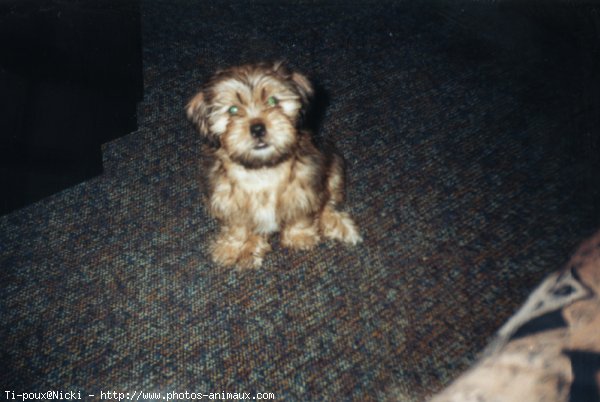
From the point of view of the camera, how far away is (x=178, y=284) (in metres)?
2.76

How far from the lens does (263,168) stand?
2.25 metres

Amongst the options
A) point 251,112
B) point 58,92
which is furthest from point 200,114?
point 58,92

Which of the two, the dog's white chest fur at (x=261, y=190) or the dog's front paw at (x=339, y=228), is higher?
the dog's white chest fur at (x=261, y=190)

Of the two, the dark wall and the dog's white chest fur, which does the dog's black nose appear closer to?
the dog's white chest fur

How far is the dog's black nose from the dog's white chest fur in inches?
11.8

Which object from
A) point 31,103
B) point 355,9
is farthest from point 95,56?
point 355,9

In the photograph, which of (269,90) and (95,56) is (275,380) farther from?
(95,56)

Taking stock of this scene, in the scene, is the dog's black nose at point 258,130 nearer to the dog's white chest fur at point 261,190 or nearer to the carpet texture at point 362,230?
the dog's white chest fur at point 261,190

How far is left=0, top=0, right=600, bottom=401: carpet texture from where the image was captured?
246 centimetres

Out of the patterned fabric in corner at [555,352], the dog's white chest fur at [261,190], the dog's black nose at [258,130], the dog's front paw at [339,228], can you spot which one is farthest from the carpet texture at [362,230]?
the dog's black nose at [258,130]

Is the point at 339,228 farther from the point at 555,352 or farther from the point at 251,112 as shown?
the point at 555,352

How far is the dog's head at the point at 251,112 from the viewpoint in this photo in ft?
6.77

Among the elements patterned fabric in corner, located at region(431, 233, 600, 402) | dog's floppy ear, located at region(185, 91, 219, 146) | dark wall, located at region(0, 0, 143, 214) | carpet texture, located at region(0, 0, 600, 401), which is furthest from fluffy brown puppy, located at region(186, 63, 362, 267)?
dark wall, located at region(0, 0, 143, 214)

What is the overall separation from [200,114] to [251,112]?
0.98ft
